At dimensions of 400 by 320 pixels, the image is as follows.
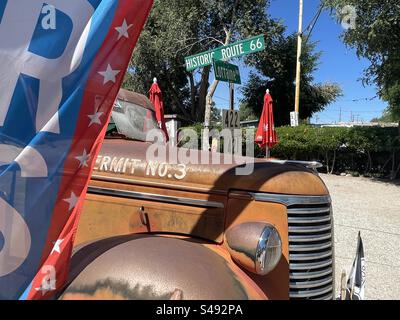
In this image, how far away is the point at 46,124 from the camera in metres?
1.98

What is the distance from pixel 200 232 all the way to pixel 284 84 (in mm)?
23632

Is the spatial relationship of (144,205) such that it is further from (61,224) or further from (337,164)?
(337,164)

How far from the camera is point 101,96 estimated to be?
213cm

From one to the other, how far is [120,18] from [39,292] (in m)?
1.38

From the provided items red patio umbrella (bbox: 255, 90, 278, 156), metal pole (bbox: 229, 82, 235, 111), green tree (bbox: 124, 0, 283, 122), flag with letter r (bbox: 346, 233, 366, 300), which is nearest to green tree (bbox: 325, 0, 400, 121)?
red patio umbrella (bbox: 255, 90, 278, 156)

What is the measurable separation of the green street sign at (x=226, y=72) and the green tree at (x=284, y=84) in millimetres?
16089

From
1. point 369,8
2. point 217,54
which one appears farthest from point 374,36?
point 217,54

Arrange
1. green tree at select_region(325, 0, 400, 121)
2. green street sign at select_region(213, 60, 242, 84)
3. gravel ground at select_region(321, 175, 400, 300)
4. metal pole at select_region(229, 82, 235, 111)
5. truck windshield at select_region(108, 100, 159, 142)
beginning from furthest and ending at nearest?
1. green tree at select_region(325, 0, 400, 121)
2. metal pole at select_region(229, 82, 235, 111)
3. green street sign at select_region(213, 60, 242, 84)
4. gravel ground at select_region(321, 175, 400, 300)
5. truck windshield at select_region(108, 100, 159, 142)

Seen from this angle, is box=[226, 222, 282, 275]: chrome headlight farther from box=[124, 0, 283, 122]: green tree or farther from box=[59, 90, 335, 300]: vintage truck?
box=[124, 0, 283, 122]: green tree

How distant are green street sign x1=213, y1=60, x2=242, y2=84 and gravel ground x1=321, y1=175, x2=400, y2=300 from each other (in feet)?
9.26

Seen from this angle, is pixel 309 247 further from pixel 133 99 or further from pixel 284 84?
pixel 284 84

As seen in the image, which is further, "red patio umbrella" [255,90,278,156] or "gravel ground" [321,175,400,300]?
"red patio umbrella" [255,90,278,156]

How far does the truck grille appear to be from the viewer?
2.49 meters

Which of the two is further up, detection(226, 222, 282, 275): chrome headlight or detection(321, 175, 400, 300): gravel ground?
detection(226, 222, 282, 275): chrome headlight
